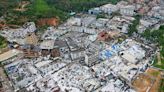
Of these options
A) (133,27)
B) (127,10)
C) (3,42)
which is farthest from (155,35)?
(3,42)

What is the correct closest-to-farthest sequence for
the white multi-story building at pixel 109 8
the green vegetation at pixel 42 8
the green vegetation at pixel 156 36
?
the green vegetation at pixel 156 36, the green vegetation at pixel 42 8, the white multi-story building at pixel 109 8

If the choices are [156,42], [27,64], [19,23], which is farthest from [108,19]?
[27,64]

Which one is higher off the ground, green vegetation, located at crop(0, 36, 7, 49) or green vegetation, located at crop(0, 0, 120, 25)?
green vegetation, located at crop(0, 0, 120, 25)

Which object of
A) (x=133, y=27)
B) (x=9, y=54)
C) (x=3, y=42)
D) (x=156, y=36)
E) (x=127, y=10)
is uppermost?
(x=127, y=10)

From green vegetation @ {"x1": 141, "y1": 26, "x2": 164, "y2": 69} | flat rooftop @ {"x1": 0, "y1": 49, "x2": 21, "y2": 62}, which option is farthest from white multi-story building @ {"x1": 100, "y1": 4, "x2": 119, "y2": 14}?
flat rooftop @ {"x1": 0, "y1": 49, "x2": 21, "y2": 62}

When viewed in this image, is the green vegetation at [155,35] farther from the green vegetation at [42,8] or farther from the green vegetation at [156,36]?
the green vegetation at [42,8]

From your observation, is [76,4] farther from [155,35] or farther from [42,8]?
[155,35]

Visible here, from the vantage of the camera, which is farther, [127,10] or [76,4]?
[76,4]

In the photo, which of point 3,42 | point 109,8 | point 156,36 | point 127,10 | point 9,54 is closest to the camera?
point 9,54

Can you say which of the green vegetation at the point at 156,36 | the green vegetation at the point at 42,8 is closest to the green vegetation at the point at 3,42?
the green vegetation at the point at 42,8

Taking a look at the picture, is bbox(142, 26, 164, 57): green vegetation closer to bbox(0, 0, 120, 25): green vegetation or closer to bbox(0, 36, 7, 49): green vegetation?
bbox(0, 0, 120, 25): green vegetation

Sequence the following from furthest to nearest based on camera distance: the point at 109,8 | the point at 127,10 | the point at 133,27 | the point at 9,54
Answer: the point at 109,8
the point at 127,10
the point at 133,27
the point at 9,54
